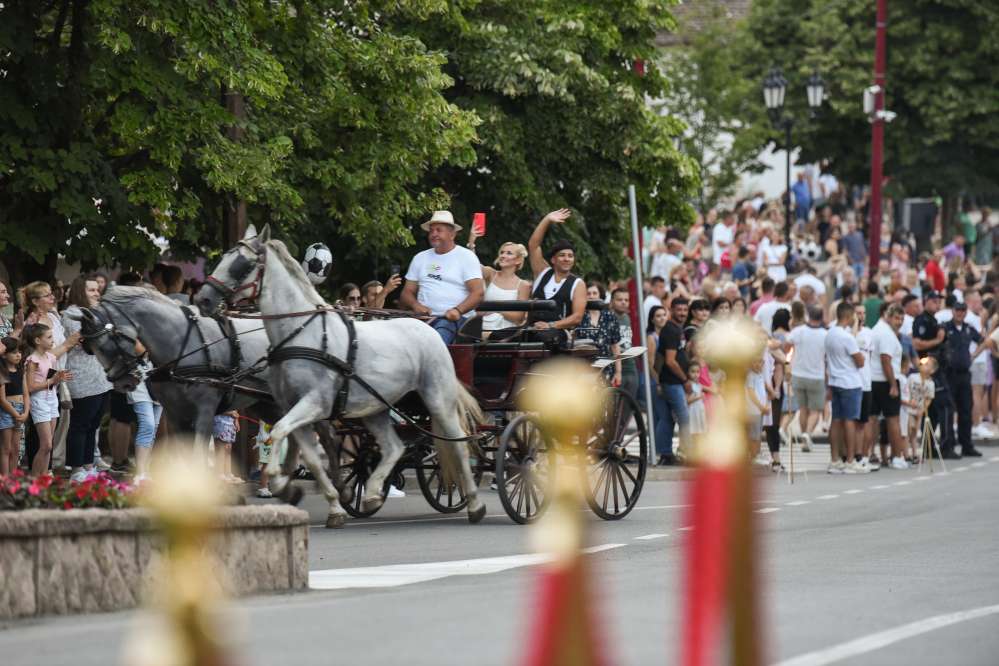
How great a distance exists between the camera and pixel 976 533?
1432cm

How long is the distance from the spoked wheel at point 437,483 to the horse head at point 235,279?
2015mm

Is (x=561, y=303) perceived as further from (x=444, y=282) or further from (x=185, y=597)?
(x=185, y=597)

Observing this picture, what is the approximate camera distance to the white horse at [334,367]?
14062mm

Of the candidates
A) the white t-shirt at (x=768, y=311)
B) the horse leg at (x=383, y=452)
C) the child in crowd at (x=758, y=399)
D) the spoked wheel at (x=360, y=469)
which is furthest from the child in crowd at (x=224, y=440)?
the white t-shirt at (x=768, y=311)

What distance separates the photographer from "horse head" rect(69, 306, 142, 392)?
1448cm

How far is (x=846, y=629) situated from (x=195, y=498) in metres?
6.75

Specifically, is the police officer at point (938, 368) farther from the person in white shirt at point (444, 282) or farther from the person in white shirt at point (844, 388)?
the person in white shirt at point (444, 282)

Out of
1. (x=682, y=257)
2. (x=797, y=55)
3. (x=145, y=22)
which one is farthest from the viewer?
(x=797, y=55)

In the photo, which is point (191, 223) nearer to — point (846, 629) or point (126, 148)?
point (126, 148)

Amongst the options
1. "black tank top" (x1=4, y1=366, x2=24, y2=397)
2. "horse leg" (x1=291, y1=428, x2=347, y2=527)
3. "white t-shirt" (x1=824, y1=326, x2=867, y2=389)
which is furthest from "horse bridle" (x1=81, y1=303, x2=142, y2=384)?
"white t-shirt" (x1=824, y1=326, x2=867, y2=389)

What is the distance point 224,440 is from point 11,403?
7.82 ft

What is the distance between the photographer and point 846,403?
2259 cm

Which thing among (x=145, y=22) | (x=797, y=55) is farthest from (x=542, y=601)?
(x=797, y=55)

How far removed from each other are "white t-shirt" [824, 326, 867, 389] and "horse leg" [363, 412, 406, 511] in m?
9.09
